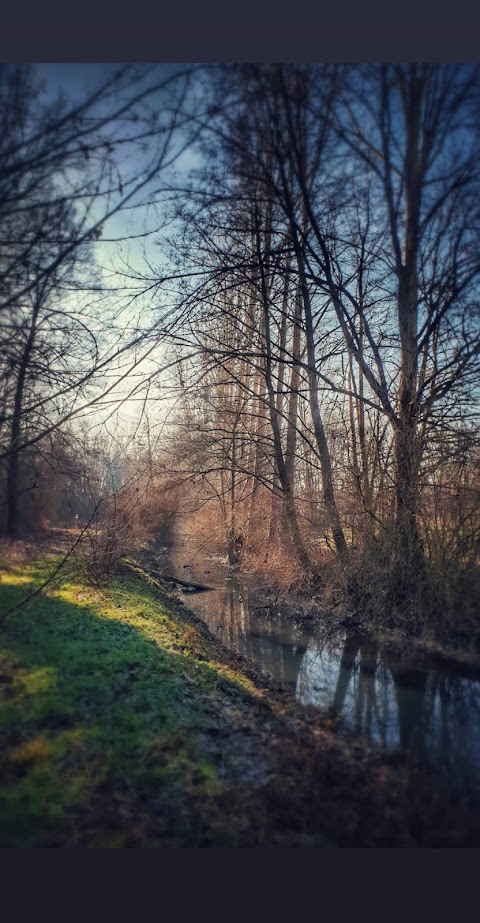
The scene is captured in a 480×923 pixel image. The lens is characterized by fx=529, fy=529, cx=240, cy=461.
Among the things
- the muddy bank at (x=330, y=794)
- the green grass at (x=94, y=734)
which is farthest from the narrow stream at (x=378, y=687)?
the green grass at (x=94, y=734)

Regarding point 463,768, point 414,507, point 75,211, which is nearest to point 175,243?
point 75,211

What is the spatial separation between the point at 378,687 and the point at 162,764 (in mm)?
3139

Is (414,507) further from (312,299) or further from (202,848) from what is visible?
(202,848)

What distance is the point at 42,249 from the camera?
177 inches

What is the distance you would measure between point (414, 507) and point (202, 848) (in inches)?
172

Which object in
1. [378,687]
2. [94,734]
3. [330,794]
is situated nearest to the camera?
[330,794]

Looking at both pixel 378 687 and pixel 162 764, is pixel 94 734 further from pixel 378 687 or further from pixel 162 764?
pixel 378 687

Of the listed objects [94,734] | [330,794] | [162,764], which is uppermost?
[94,734]

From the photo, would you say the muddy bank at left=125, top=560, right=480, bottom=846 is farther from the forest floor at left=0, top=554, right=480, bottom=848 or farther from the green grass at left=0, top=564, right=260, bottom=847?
the green grass at left=0, top=564, right=260, bottom=847

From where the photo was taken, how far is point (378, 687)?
20.1 ft

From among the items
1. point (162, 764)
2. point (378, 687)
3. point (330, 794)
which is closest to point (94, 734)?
point (162, 764)

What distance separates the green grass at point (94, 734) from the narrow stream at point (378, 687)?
104cm

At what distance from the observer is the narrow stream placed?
15.4 feet

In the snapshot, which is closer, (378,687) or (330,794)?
(330,794)
